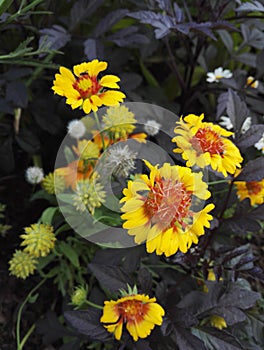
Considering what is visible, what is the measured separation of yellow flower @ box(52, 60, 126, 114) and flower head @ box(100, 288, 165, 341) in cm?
36

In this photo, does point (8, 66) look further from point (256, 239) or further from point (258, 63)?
point (256, 239)

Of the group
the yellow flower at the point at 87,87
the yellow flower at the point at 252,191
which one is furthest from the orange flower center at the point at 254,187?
the yellow flower at the point at 87,87

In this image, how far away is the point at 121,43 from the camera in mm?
1279

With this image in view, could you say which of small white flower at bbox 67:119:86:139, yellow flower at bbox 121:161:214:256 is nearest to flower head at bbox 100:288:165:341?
yellow flower at bbox 121:161:214:256

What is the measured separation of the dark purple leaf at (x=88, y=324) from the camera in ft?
3.32

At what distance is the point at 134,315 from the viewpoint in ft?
3.15

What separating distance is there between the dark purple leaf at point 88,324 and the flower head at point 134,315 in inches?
2.4

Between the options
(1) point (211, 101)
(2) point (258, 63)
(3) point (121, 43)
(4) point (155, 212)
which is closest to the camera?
(4) point (155, 212)

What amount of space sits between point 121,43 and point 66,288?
646mm

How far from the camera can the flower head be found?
95 cm

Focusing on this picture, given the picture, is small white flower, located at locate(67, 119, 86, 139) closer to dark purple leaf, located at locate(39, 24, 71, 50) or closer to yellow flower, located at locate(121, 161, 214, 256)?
dark purple leaf, located at locate(39, 24, 71, 50)

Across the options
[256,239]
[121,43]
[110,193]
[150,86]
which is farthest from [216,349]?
[150,86]

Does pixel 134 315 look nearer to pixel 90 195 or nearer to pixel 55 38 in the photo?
pixel 90 195

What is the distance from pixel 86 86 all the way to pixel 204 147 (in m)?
0.23
